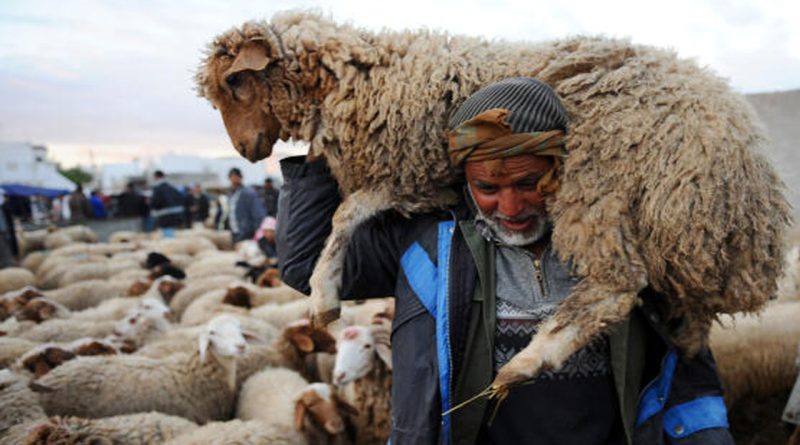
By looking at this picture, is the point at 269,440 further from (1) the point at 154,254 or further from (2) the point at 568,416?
(1) the point at 154,254

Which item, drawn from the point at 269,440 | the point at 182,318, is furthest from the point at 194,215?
the point at 269,440

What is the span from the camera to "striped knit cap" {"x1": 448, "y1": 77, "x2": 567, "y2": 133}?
1.30m

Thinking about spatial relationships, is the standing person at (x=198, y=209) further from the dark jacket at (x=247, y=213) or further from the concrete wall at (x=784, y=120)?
the concrete wall at (x=784, y=120)

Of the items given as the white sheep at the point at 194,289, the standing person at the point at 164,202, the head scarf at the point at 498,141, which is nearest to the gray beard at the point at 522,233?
the head scarf at the point at 498,141

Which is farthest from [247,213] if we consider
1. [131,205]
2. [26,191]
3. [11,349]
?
[26,191]

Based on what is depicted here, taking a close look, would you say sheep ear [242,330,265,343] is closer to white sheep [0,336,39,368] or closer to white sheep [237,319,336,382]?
white sheep [237,319,336,382]

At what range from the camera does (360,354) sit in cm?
344

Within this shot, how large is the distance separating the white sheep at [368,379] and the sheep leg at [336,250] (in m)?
1.91

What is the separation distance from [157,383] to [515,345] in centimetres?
310

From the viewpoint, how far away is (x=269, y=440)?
3.00 metres

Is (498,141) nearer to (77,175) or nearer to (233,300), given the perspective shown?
(233,300)

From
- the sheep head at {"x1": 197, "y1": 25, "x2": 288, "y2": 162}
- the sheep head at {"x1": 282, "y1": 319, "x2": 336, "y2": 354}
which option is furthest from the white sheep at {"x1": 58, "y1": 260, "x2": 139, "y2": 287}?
the sheep head at {"x1": 197, "y1": 25, "x2": 288, "y2": 162}

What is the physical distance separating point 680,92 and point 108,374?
12.3ft

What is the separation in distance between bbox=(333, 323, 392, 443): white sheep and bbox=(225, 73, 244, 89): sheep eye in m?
2.18
